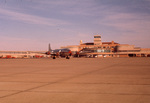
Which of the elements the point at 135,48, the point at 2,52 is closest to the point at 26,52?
the point at 2,52

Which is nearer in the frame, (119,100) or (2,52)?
(119,100)

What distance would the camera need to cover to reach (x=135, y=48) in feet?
650

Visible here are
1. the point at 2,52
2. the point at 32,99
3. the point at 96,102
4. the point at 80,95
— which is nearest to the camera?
the point at 96,102

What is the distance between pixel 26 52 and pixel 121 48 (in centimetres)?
9263

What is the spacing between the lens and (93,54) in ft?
621

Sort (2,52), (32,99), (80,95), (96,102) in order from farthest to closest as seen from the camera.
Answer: (2,52), (80,95), (32,99), (96,102)

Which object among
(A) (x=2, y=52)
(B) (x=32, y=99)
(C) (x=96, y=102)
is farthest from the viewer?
(A) (x=2, y=52)

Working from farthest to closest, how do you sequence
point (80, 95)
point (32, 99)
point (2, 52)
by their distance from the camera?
1. point (2, 52)
2. point (80, 95)
3. point (32, 99)

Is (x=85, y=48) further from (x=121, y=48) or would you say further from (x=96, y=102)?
(x=96, y=102)

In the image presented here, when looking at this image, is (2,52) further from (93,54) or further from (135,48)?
(135,48)

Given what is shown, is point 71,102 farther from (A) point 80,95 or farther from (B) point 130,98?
(B) point 130,98

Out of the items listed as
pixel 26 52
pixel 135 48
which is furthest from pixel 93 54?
pixel 26 52

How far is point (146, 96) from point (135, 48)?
656 ft

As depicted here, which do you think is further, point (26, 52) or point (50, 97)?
point (26, 52)
